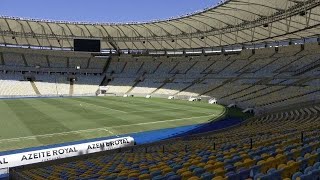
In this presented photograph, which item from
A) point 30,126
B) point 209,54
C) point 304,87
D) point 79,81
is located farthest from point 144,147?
point 79,81

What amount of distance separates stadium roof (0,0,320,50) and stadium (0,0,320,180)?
237mm

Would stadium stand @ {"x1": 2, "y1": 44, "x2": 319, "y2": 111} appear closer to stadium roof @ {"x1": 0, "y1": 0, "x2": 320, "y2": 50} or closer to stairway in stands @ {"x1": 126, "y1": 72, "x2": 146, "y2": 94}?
stairway in stands @ {"x1": 126, "y1": 72, "x2": 146, "y2": 94}

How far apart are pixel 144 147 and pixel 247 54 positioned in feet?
151

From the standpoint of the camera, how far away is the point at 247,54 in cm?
6050

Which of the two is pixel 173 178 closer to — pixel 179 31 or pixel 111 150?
pixel 111 150

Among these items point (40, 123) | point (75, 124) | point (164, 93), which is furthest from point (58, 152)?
point (164, 93)

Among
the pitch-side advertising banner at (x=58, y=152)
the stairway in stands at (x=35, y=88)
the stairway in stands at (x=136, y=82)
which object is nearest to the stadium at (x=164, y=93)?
the pitch-side advertising banner at (x=58, y=152)

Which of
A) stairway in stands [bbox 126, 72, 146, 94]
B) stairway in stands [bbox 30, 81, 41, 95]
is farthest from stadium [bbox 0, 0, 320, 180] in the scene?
stairway in stands [bbox 126, 72, 146, 94]

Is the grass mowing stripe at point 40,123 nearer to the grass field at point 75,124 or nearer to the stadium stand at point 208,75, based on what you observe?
the grass field at point 75,124

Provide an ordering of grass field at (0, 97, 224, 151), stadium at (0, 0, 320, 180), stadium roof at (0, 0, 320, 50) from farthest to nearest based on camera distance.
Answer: stadium roof at (0, 0, 320, 50), grass field at (0, 97, 224, 151), stadium at (0, 0, 320, 180)

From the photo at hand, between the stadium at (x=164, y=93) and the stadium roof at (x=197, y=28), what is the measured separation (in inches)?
9.3

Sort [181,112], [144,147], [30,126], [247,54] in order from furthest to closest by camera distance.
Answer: [247,54] → [181,112] → [30,126] → [144,147]

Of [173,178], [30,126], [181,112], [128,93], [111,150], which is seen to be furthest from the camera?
[128,93]

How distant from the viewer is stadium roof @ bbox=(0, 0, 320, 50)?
40.9 metres
